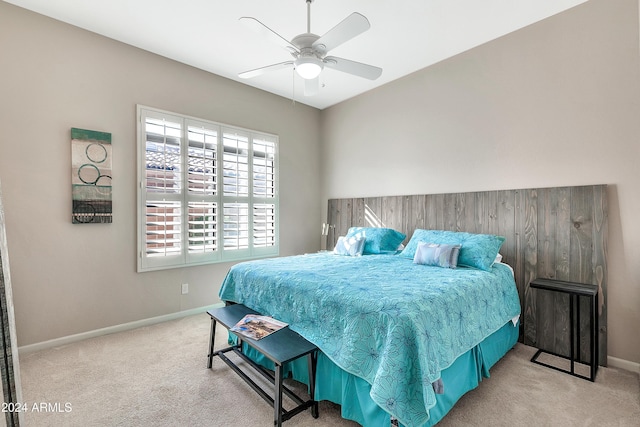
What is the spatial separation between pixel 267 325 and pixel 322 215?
3126mm

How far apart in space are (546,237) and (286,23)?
121 inches

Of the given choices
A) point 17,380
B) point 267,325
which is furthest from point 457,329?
point 17,380

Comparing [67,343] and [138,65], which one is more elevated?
[138,65]

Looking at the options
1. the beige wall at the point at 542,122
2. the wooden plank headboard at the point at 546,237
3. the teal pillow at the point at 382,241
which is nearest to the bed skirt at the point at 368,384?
the wooden plank headboard at the point at 546,237

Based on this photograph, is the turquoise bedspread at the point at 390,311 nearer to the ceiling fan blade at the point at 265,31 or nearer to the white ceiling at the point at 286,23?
the ceiling fan blade at the point at 265,31

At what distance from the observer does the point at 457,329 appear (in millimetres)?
1840

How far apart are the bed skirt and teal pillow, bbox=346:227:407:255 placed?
1.43 metres

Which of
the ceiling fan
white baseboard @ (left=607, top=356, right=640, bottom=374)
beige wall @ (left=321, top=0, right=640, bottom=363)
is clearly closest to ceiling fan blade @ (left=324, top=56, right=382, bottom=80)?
the ceiling fan

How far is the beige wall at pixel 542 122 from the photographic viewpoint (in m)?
2.37

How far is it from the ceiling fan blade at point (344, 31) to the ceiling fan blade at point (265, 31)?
0.19 m

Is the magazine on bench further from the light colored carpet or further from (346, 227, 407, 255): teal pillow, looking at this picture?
(346, 227, 407, 255): teal pillow

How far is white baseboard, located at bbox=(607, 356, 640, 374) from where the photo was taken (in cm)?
232

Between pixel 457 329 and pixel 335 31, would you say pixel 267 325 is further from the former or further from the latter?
pixel 335 31

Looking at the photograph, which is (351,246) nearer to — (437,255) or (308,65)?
(437,255)
